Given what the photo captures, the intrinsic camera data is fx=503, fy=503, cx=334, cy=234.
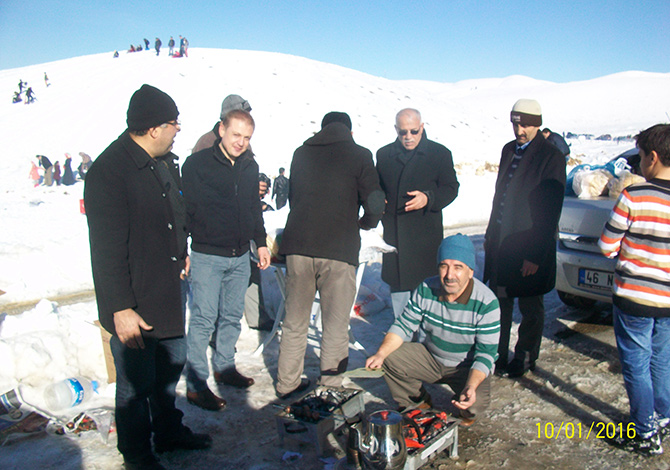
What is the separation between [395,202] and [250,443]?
2.11 meters

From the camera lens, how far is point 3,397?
340cm

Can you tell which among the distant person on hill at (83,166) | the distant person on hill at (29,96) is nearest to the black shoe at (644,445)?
the distant person on hill at (83,166)

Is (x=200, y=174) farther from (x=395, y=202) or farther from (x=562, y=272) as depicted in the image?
(x=562, y=272)

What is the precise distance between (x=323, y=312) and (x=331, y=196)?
2.76 feet

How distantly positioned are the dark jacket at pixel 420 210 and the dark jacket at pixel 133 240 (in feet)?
6.29

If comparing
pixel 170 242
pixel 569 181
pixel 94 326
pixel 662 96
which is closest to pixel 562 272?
pixel 569 181

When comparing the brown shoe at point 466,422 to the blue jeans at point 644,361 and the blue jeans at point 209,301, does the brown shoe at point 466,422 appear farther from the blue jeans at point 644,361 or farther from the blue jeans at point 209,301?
the blue jeans at point 209,301

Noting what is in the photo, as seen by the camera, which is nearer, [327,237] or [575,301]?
[327,237]

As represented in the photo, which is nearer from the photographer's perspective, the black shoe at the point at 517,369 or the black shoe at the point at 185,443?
the black shoe at the point at 185,443

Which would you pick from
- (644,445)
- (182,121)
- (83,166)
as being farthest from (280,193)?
(182,121)

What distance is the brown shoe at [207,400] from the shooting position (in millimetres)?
3588

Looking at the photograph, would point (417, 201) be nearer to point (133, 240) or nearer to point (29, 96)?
point (133, 240)

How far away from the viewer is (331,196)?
3.55m
